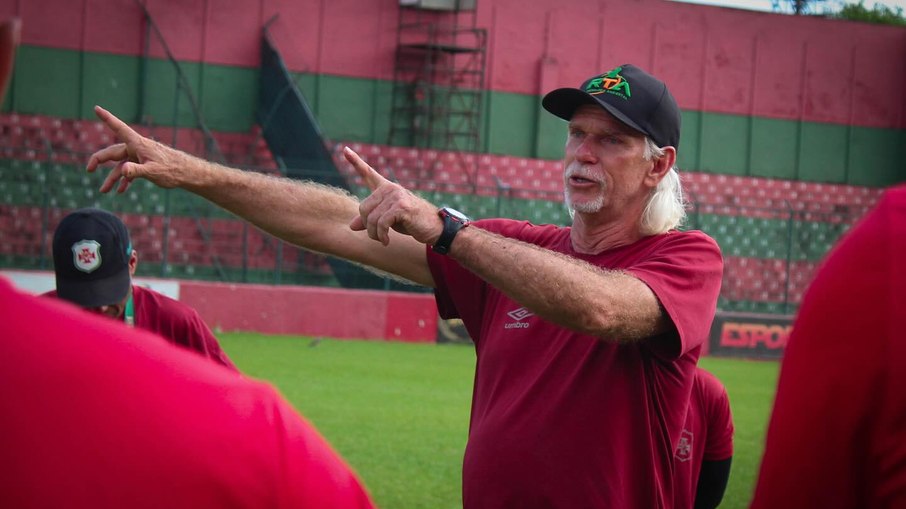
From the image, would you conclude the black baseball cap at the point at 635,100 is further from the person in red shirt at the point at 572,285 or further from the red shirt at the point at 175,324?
the red shirt at the point at 175,324

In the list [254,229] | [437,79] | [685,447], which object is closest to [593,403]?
[685,447]

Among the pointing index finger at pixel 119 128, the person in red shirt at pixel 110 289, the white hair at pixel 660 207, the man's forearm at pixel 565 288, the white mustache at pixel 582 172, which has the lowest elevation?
the person in red shirt at pixel 110 289

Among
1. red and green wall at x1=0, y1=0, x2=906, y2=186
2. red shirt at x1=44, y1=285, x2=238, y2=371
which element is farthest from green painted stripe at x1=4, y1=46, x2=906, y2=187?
red shirt at x1=44, y1=285, x2=238, y2=371

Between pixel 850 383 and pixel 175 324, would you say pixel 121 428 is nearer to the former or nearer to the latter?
A: pixel 850 383

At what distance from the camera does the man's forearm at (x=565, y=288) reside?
3.07 m

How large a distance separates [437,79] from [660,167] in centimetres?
2758

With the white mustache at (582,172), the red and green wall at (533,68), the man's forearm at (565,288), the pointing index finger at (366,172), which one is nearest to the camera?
the man's forearm at (565,288)

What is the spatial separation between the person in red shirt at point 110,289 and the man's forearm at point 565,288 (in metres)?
1.83

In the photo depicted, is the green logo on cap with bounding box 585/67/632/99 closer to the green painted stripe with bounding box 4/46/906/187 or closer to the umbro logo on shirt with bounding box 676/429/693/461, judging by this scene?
the umbro logo on shirt with bounding box 676/429/693/461

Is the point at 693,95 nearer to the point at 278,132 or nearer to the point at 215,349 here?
the point at 278,132

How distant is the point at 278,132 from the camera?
1102 inches

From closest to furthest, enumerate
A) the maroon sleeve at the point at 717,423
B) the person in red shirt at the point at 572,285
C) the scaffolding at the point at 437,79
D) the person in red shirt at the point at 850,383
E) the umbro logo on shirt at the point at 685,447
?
the person in red shirt at the point at 850,383, the person in red shirt at the point at 572,285, the umbro logo on shirt at the point at 685,447, the maroon sleeve at the point at 717,423, the scaffolding at the point at 437,79

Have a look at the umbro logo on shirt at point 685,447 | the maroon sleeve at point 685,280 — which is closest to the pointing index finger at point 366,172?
the maroon sleeve at point 685,280

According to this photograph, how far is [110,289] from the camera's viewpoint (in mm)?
4738
